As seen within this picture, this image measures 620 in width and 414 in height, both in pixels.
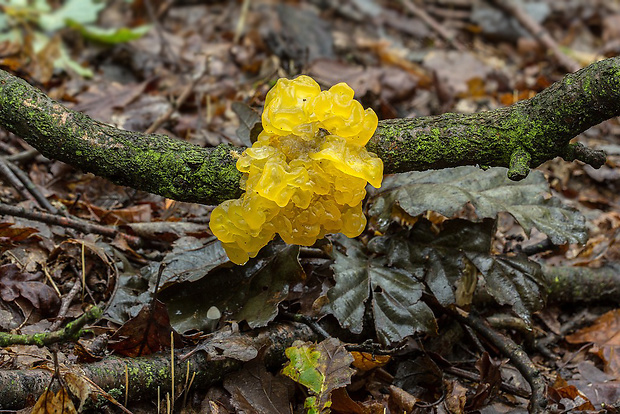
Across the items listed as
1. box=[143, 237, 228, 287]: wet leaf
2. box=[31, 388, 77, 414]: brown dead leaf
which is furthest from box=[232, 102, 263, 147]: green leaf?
box=[31, 388, 77, 414]: brown dead leaf

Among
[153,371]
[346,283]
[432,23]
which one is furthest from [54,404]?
[432,23]

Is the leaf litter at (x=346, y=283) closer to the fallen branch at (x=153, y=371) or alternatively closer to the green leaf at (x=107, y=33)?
the fallen branch at (x=153, y=371)

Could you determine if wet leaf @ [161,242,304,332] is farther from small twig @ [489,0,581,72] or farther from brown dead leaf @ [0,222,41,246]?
small twig @ [489,0,581,72]

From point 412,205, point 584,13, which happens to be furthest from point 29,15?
point 584,13

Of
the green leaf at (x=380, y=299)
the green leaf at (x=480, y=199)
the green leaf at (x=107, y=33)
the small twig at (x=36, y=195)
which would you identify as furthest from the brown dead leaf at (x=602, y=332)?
the green leaf at (x=107, y=33)

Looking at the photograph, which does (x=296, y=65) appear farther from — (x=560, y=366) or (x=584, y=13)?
(x=584, y=13)

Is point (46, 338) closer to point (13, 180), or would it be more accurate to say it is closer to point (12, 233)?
point (12, 233)
